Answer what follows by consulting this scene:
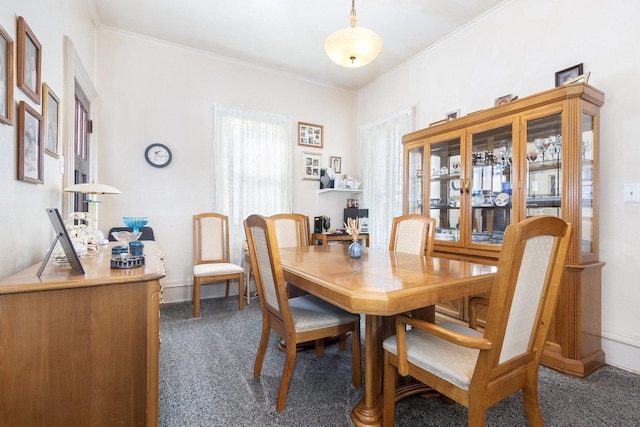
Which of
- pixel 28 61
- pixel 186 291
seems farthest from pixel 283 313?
pixel 186 291

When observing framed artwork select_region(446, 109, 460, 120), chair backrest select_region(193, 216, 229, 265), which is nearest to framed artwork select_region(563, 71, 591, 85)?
framed artwork select_region(446, 109, 460, 120)

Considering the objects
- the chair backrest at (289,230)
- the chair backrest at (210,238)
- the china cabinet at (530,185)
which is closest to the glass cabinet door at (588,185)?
the china cabinet at (530,185)

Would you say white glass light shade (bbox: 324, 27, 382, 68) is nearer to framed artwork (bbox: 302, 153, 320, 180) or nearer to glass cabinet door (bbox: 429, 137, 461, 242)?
glass cabinet door (bbox: 429, 137, 461, 242)

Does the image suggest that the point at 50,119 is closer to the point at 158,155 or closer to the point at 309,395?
the point at 158,155

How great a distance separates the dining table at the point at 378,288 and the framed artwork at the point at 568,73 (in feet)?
5.76

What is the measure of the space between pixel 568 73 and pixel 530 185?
0.90 meters

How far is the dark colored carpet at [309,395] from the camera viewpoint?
1531 millimetres

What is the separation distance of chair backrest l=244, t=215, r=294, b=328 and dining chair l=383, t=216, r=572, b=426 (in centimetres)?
54

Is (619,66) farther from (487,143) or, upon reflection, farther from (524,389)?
(524,389)

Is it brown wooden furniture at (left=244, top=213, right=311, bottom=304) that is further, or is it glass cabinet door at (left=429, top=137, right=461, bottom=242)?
brown wooden furniture at (left=244, top=213, right=311, bottom=304)

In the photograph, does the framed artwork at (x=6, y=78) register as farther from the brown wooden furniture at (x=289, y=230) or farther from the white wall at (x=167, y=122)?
the white wall at (x=167, y=122)

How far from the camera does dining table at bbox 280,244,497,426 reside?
118 centimetres

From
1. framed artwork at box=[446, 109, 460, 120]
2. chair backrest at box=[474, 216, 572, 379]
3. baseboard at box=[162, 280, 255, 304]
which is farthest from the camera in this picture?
baseboard at box=[162, 280, 255, 304]

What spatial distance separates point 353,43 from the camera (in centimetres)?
203
